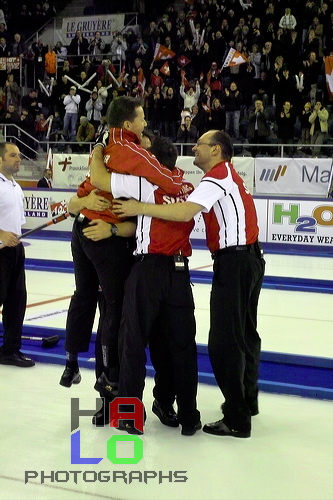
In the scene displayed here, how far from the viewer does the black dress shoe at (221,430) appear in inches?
156

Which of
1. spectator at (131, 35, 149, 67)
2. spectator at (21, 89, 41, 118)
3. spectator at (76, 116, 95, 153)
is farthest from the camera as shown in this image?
spectator at (131, 35, 149, 67)

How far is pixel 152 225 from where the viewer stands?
391 cm

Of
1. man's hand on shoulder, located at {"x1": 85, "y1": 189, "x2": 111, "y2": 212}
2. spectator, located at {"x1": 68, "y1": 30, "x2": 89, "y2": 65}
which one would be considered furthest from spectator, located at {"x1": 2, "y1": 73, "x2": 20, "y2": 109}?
man's hand on shoulder, located at {"x1": 85, "y1": 189, "x2": 111, "y2": 212}

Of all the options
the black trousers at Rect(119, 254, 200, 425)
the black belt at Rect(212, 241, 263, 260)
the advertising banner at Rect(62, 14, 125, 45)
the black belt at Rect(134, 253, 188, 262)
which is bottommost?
the black trousers at Rect(119, 254, 200, 425)

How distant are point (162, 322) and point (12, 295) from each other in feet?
6.59

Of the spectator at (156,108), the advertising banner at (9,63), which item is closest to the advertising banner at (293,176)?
the spectator at (156,108)

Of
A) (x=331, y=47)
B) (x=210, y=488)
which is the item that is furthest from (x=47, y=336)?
(x=331, y=47)

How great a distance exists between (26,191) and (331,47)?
8898mm

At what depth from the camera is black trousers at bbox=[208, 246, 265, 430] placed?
3.93 meters

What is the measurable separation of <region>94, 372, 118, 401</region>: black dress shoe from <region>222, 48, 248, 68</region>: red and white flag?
14.7 meters

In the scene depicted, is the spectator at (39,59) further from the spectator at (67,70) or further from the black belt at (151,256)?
the black belt at (151,256)

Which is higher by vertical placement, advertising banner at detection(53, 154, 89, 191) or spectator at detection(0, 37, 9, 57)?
spectator at detection(0, 37, 9, 57)

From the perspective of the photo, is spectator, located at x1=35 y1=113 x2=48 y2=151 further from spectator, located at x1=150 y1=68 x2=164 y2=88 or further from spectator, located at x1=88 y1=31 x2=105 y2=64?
spectator, located at x1=150 y1=68 x2=164 y2=88

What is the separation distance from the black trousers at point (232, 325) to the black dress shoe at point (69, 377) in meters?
0.97
